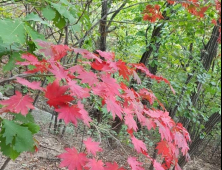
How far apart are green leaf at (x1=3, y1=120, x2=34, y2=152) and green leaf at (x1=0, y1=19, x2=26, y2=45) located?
42 cm

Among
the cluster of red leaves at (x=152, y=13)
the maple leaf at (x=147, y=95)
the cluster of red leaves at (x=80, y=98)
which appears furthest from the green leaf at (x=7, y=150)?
the cluster of red leaves at (x=152, y=13)

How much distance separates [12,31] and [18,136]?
0.55 m

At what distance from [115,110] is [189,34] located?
2751 millimetres

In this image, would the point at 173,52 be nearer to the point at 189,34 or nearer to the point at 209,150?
the point at 189,34

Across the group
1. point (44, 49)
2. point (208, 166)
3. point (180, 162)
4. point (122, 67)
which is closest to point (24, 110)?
point (44, 49)

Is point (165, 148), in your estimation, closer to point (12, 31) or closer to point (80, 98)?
point (80, 98)

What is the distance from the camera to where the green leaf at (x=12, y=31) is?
107 centimetres

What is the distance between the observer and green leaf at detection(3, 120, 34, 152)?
1.08 meters

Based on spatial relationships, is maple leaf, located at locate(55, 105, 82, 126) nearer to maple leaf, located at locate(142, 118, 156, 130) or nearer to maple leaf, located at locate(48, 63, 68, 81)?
maple leaf, located at locate(48, 63, 68, 81)

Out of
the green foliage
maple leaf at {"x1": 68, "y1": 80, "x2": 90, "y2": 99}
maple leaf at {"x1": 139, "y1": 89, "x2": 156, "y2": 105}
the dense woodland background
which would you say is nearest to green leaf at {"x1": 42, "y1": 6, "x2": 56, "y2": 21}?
the dense woodland background

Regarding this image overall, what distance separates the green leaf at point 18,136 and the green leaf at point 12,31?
0.42m

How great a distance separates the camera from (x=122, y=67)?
1.42 metres

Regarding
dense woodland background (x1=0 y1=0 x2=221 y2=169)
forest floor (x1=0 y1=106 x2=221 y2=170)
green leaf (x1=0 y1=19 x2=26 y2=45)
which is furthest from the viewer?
forest floor (x1=0 y1=106 x2=221 y2=170)

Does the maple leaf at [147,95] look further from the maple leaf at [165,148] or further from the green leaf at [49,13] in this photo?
the green leaf at [49,13]
